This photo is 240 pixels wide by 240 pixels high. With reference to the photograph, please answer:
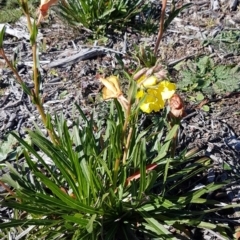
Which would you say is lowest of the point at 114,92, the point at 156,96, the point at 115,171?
the point at 115,171

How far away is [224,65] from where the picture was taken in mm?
3057

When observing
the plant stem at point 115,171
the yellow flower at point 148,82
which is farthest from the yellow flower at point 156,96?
the plant stem at point 115,171

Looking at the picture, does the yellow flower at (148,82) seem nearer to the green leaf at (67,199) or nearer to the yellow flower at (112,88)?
the yellow flower at (112,88)

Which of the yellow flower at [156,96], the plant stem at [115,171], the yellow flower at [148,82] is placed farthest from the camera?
the plant stem at [115,171]

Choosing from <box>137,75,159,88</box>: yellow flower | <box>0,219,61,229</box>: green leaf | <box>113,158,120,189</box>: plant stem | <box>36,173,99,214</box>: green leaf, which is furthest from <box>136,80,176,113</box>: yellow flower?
<box>0,219,61,229</box>: green leaf

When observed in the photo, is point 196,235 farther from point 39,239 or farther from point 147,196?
point 39,239

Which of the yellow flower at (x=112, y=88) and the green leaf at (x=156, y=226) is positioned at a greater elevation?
the yellow flower at (x=112, y=88)

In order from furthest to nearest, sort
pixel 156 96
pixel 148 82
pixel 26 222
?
1. pixel 26 222
2. pixel 156 96
3. pixel 148 82

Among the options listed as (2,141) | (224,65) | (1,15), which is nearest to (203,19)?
(224,65)

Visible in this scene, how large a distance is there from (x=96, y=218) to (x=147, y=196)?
0.24m

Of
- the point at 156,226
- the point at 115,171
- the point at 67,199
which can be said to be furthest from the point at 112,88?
the point at 156,226

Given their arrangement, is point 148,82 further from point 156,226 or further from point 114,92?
point 156,226

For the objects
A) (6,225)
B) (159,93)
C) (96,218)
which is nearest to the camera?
(159,93)

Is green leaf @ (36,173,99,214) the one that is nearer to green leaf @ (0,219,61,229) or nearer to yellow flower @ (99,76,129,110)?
green leaf @ (0,219,61,229)
